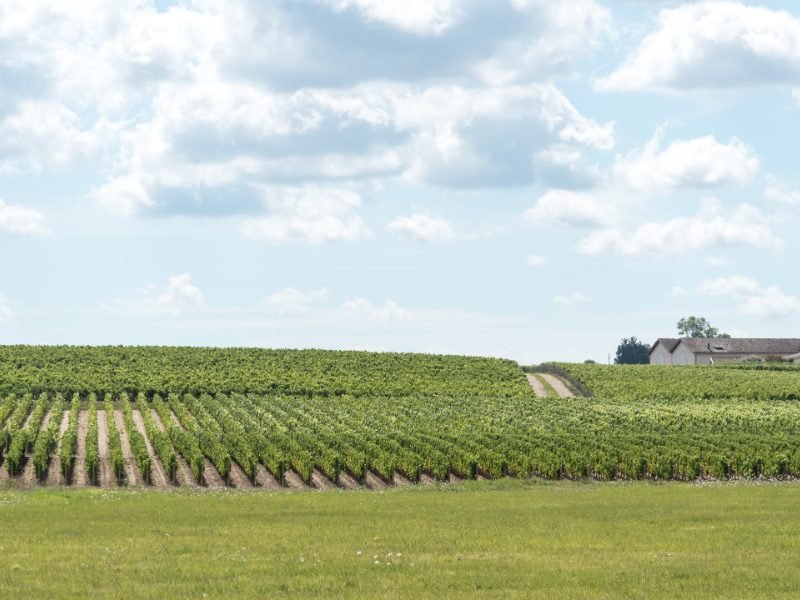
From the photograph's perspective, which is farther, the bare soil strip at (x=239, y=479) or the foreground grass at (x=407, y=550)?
the bare soil strip at (x=239, y=479)

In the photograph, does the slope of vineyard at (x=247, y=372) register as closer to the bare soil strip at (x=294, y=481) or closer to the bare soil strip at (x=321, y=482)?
the bare soil strip at (x=294, y=481)

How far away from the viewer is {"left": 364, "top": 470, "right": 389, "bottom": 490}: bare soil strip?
44531 mm

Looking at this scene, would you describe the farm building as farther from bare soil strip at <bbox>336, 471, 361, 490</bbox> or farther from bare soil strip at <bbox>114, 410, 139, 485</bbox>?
bare soil strip at <bbox>336, 471, 361, 490</bbox>

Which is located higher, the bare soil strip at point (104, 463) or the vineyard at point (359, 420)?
the vineyard at point (359, 420)

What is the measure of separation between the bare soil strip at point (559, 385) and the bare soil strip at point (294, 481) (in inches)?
1913

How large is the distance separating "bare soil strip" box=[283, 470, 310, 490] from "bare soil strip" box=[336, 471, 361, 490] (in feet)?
5.08

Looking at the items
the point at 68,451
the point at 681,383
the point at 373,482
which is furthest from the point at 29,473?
the point at 681,383

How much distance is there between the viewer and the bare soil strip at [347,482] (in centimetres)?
4447

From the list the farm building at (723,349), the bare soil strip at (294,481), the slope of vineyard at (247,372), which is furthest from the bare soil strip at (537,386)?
the farm building at (723,349)

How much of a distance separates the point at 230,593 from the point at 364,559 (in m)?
3.40

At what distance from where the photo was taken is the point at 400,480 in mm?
46250

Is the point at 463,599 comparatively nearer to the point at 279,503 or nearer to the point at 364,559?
the point at 364,559

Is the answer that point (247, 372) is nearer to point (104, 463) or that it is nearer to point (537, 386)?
point (537, 386)

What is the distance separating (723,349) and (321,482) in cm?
13259
